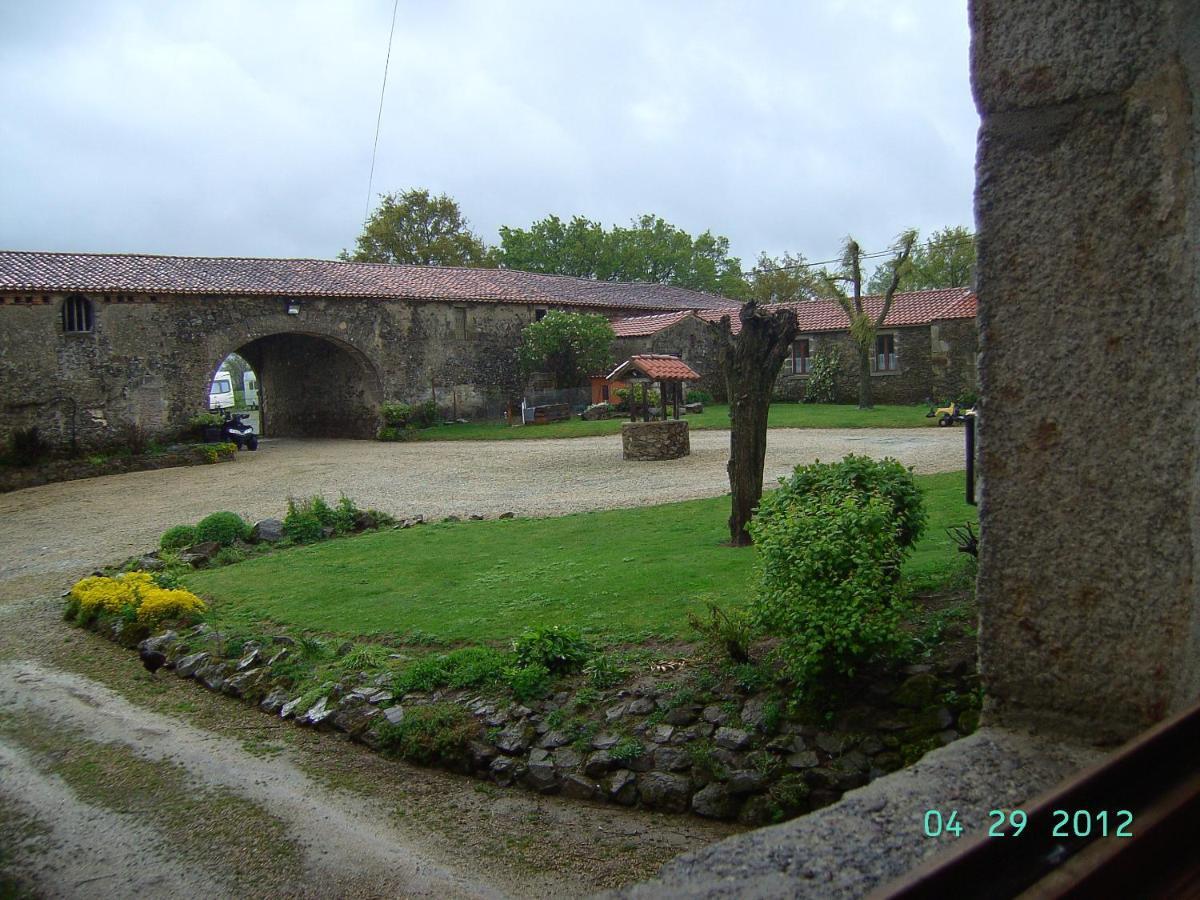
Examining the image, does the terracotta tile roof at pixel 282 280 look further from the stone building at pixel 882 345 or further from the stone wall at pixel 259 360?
the stone building at pixel 882 345

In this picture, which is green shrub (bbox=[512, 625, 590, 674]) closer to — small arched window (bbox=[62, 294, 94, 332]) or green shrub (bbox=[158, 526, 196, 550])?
green shrub (bbox=[158, 526, 196, 550])

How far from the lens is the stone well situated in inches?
657

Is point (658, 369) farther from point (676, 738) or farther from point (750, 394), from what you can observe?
point (676, 738)

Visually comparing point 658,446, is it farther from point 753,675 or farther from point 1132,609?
point 1132,609

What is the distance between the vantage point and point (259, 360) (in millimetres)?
29906

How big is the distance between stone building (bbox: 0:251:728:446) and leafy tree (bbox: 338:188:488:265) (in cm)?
1221

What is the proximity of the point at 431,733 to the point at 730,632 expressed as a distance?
5.91 feet

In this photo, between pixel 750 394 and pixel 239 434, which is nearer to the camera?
pixel 750 394

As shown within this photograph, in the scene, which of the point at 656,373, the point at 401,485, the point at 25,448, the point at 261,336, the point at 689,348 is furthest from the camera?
the point at 689,348

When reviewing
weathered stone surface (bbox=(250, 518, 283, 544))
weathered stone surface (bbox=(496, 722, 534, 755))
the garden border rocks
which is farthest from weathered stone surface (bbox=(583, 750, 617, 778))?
weathered stone surface (bbox=(250, 518, 283, 544))

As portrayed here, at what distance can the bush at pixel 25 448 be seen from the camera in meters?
19.6

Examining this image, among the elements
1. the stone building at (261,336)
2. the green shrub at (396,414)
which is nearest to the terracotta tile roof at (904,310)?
the stone building at (261,336)

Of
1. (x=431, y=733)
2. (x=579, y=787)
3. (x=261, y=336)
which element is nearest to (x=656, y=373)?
(x=261, y=336)

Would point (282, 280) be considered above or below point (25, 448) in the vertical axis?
above
